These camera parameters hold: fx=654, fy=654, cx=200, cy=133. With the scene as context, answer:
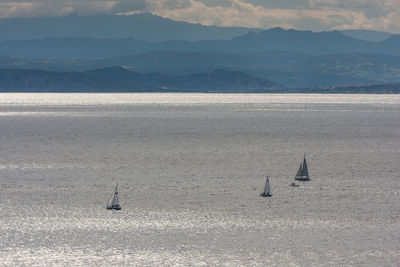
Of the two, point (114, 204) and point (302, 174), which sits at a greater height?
point (302, 174)

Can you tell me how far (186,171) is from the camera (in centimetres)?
8456

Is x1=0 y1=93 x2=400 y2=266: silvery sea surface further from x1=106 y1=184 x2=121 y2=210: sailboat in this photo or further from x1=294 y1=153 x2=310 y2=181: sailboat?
x1=294 y1=153 x2=310 y2=181: sailboat

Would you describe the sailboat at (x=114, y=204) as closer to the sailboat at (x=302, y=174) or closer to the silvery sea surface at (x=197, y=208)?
the silvery sea surface at (x=197, y=208)

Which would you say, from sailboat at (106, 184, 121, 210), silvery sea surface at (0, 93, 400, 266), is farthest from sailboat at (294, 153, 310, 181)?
sailboat at (106, 184, 121, 210)

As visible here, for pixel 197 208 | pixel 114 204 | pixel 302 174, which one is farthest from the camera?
pixel 302 174

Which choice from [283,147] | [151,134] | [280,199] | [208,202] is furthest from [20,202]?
[151,134]

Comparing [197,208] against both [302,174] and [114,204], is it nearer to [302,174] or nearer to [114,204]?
[114,204]

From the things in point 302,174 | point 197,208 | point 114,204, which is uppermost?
point 302,174

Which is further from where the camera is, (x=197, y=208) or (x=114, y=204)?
(x=197, y=208)

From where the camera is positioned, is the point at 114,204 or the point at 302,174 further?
the point at 302,174

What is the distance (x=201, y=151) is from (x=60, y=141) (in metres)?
34.3

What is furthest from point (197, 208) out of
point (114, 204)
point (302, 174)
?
point (302, 174)

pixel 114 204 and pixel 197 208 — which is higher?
pixel 114 204

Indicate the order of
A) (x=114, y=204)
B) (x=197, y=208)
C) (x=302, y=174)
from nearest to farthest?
(x=114, y=204) < (x=197, y=208) < (x=302, y=174)
